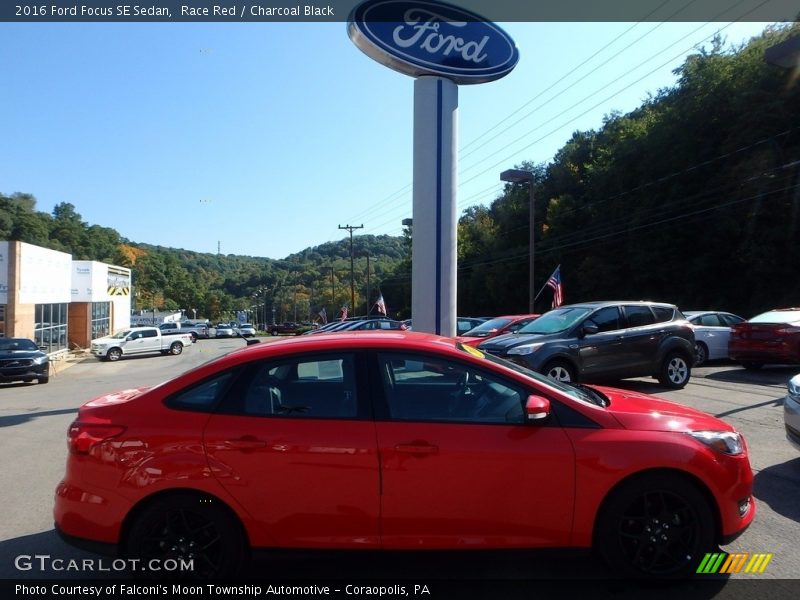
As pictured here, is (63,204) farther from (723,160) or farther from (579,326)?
(579,326)

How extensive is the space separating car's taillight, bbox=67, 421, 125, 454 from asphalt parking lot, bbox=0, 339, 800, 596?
3.20 feet

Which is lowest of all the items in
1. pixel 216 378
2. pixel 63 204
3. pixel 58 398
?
pixel 58 398

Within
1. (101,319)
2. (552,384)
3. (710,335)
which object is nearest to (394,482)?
(552,384)

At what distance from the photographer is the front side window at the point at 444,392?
12.7 feet

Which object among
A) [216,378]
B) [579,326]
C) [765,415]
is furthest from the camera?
[579,326]

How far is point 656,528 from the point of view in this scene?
379 cm

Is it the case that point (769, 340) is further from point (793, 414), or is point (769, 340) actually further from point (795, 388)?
point (793, 414)

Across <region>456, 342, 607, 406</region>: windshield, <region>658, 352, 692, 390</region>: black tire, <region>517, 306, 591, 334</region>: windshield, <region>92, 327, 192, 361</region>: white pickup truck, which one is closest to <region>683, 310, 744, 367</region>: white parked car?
<region>658, 352, 692, 390</region>: black tire

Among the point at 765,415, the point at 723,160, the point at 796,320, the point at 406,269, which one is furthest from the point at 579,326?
the point at 406,269

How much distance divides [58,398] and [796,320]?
1736 cm

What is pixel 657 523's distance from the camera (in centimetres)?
379

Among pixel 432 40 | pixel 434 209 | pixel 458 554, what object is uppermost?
pixel 432 40

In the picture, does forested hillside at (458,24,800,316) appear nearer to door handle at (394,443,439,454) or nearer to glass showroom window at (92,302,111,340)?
door handle at (394,443,439,454)

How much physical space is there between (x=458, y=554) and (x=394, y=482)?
602 mm
